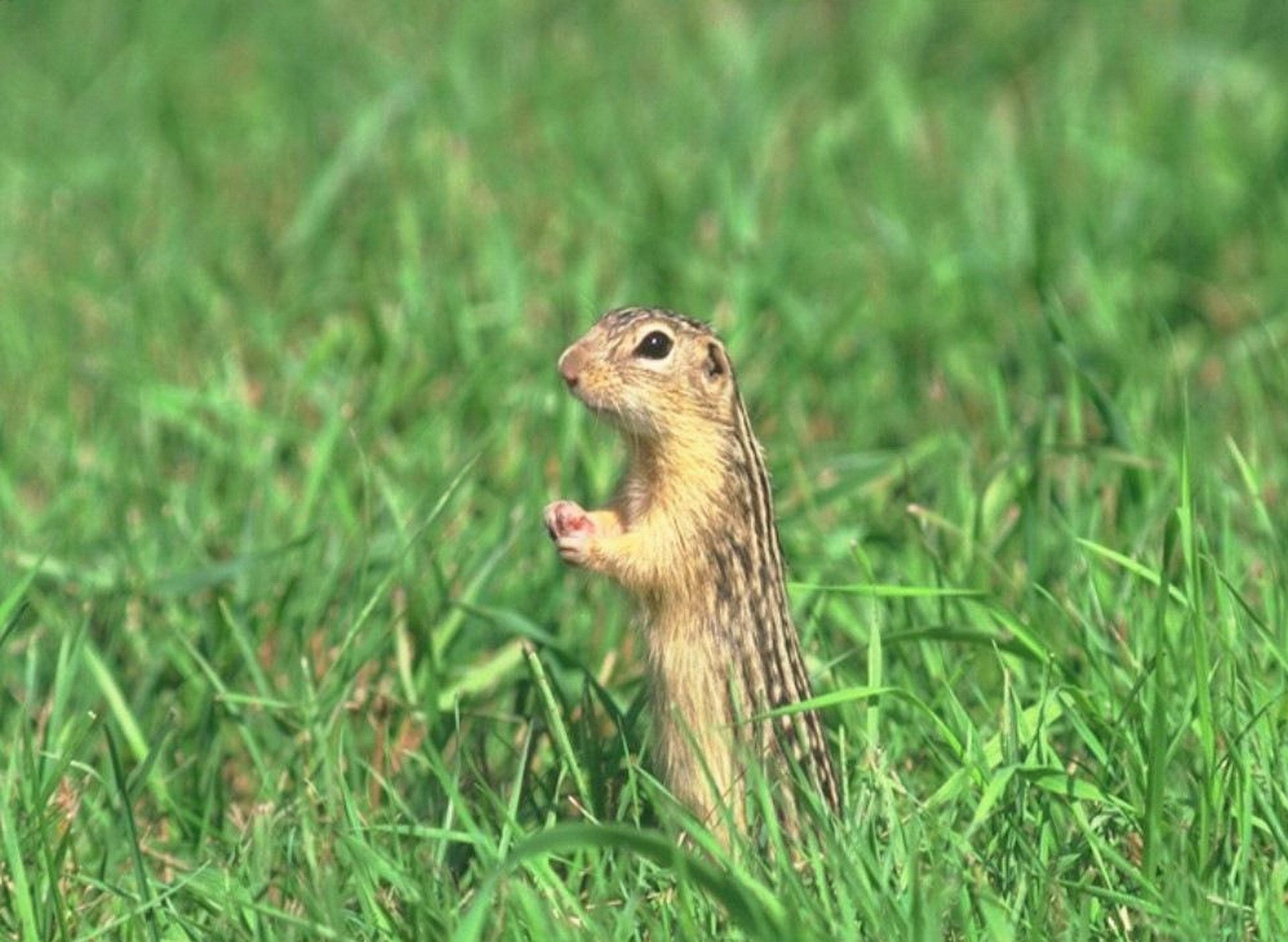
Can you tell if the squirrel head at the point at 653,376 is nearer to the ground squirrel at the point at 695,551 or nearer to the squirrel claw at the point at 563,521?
the ground squirrel at the point at 695,551

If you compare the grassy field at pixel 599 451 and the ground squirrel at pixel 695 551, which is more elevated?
the ground squirrel at pixel 695 551

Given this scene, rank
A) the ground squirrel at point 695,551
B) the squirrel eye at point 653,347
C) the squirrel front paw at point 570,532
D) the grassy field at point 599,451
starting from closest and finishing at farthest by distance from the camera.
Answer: the grassy field at point 599,451, the ground squirrel at point 695,551, the squirrel front paw at point 570,532, the squirrel eye at point 653,347

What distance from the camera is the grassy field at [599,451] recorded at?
4367 millimetres

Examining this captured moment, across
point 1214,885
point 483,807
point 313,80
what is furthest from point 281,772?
point 313,80

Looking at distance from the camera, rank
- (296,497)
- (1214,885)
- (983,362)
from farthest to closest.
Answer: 1. (983,362)
2. (296,497)
3. (1214,885)

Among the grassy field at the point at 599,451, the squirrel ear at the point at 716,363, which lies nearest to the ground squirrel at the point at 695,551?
the squirrel ear at the point at 716,363

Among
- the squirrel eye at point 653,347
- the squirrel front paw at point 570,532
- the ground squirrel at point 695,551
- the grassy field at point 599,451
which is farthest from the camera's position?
the squirrel eye at point 653,347

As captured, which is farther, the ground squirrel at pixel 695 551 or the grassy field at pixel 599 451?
the ground squirrel at pixel 695 551

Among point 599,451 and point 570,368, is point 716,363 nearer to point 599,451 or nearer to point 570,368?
point 570,368

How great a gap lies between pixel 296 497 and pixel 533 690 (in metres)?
1.52

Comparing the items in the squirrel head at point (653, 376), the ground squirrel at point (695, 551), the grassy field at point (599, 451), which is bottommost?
the grassy field at point (599, 451)

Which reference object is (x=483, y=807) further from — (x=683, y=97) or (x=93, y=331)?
(x=683, y=97)

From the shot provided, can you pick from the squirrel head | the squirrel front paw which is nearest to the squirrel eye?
the squirrel head

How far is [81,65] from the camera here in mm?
9500
